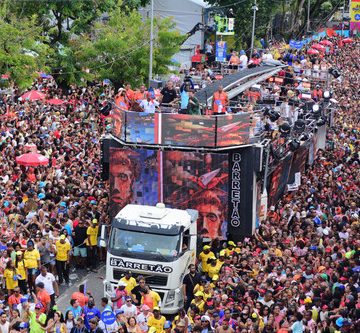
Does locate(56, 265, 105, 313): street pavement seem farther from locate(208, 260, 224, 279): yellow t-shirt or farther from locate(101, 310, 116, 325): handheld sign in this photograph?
locate(101, 310, 116, 325): handheld sign

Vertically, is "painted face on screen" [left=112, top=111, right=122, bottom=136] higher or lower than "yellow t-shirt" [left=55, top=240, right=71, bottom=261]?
higher

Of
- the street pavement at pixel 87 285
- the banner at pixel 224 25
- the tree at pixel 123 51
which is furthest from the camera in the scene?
the banner at pixel 224 25

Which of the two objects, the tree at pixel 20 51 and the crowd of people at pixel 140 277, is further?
the tree at pixel 20 51

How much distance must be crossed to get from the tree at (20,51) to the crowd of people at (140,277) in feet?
4.73

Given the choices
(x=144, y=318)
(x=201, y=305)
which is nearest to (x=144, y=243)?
(x=201, y=305)

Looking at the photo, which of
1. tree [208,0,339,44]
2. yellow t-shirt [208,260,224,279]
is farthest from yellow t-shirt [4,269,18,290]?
tree [208,0,339,44]

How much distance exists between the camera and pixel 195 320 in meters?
18.9

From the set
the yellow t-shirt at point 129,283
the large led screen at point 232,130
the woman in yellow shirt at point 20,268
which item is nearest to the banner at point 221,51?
the large led screen at point 232,130

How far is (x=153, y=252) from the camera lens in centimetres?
2127

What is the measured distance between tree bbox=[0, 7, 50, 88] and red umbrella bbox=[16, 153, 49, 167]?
351 inches

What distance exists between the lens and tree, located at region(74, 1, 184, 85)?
42.2 meters

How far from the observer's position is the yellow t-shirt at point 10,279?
20.8 metres

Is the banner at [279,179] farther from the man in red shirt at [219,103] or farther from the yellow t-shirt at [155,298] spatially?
the yellow t-shirt at [155,298]

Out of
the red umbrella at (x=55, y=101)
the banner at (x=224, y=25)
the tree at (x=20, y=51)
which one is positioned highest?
the banner at (x=224, y=25)
